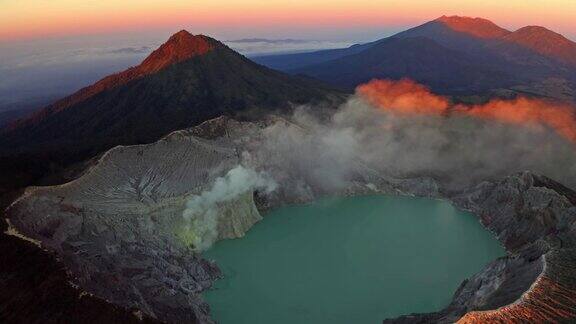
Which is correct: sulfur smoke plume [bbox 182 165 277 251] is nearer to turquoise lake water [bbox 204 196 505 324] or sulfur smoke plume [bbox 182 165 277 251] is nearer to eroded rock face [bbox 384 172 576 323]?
turquoise lake water [bbox 204 196 505 324]

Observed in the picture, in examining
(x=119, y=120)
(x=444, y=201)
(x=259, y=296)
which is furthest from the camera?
(x=119, y=120)

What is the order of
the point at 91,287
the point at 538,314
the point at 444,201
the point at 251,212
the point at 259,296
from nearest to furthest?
the point at 538,314 < the point at 91,287 < the point at 259,296 < the point at 251,212 < the point at 444,201

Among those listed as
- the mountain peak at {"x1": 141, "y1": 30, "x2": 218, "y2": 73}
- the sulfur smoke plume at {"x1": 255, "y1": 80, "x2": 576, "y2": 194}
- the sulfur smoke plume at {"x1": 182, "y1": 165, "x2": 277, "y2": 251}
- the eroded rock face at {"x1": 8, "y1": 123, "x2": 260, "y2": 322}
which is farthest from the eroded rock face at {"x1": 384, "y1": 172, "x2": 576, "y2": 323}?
the mountain peak at {"x1": 141, "y1": 30, "x2": 218, "y2": 73}

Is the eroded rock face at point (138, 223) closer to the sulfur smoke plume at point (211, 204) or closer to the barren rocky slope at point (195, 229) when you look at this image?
the barren rocky slope at point (195, 229)

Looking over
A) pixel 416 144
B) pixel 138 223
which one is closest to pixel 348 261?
pixel 138 223

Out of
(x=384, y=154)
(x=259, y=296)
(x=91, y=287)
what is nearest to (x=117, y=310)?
(x=91, y=287)

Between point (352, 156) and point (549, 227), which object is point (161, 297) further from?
point (352, 156)
